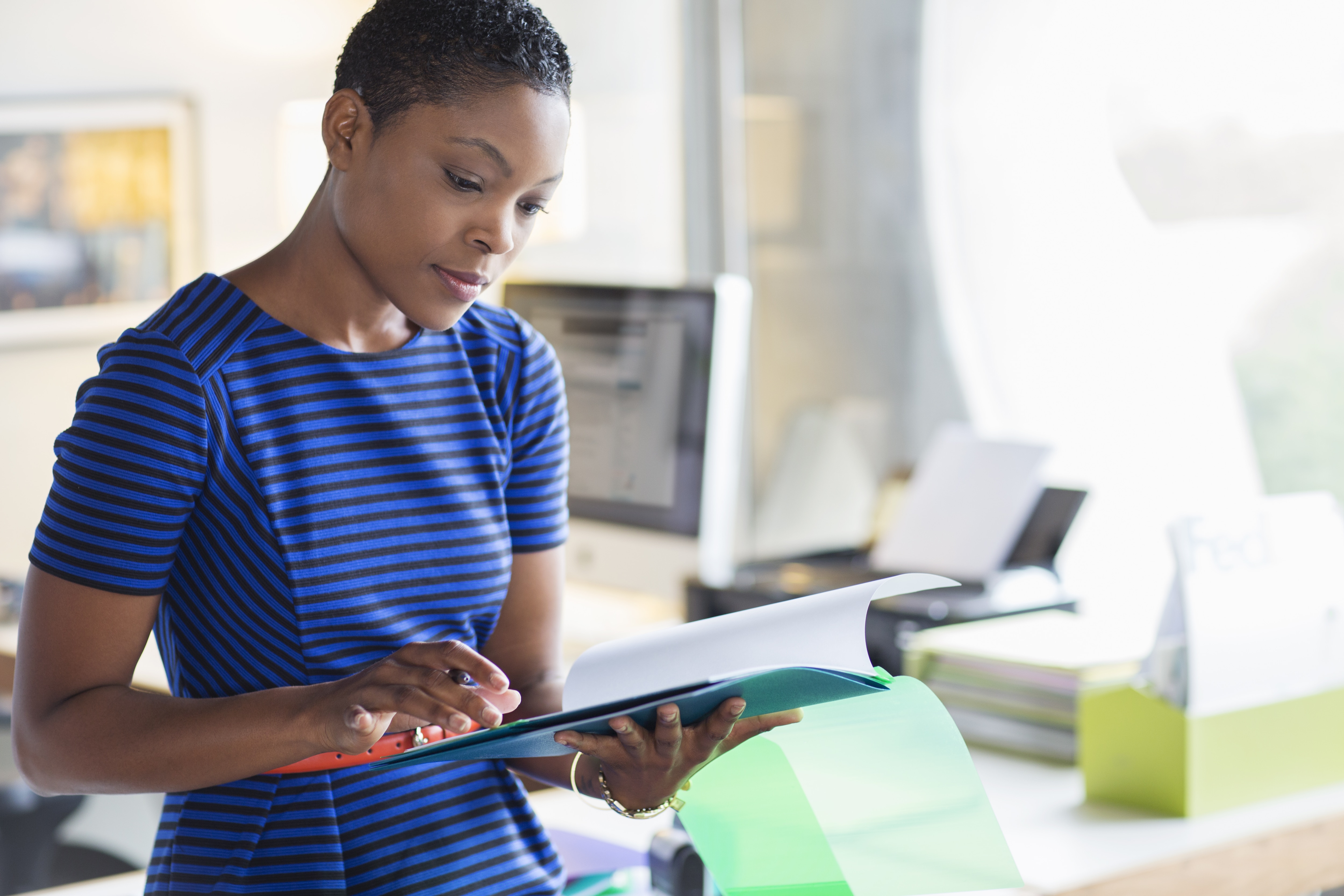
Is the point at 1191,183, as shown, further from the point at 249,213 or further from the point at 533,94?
the point at 533,94

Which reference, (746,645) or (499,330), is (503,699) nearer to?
(746,645)

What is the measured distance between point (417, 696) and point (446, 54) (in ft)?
1.37

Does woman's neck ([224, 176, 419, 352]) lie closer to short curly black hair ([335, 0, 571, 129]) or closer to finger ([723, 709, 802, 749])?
short curly black hair ([335, 0, 571, 129])

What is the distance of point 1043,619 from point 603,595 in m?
0.95

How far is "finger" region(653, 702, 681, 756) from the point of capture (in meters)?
0.83

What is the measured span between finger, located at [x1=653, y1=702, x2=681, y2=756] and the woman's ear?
0.43 metres

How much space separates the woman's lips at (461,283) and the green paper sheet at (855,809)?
42 centimetres

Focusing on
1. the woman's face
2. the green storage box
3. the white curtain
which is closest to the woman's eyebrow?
the woman's face

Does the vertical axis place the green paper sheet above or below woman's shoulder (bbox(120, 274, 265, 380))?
below

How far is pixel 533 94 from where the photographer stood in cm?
88

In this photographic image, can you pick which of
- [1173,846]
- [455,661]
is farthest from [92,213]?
[1173,846]

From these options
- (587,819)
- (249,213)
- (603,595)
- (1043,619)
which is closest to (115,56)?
(249,213)

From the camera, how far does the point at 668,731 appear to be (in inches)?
34.1

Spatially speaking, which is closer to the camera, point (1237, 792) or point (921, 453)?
point (1237, 792)
